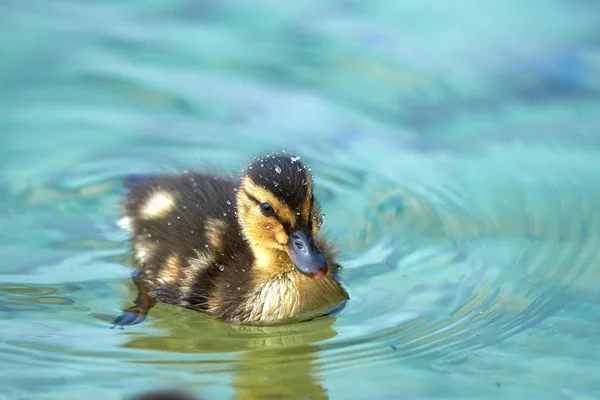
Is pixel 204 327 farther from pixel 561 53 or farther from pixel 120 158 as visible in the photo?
pixel 561 53

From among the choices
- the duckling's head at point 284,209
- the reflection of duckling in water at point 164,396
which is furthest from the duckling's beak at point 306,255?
the reflection of duckling in water at point 164,396

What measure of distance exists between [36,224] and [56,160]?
1.57 feet

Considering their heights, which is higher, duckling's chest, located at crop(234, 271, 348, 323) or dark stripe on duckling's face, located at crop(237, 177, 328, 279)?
dark stripe on duckling's face, located at crop(237, 177, 328, 279)

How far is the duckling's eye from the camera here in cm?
310

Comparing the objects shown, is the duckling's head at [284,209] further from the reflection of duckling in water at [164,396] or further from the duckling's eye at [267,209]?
the reflection of duckling in water at [164,396]

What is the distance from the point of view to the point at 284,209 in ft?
10.1

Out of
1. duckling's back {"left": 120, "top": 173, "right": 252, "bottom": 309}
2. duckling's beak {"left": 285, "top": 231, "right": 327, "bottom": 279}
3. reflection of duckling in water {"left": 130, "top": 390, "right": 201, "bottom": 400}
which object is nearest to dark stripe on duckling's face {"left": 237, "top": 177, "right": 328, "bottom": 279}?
duckling's beak {"left": 285, "top": 231, "right": 327, "bottom": 279}

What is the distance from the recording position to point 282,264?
3.26 meters

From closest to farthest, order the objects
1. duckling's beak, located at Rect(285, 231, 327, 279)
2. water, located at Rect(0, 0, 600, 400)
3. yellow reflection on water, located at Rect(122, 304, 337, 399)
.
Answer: yellow reflection on water, located at Rect(122, 304, 337, 399) < water, located at Rect(0, 0, 600, 400) < duckling's beak, located at Rect(285, 231, 327, 279)

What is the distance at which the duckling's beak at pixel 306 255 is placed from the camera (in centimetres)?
301

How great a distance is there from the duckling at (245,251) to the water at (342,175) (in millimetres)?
68

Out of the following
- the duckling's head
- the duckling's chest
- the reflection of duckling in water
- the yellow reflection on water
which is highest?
the duckling's head

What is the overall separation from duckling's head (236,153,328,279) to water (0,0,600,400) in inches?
8.4

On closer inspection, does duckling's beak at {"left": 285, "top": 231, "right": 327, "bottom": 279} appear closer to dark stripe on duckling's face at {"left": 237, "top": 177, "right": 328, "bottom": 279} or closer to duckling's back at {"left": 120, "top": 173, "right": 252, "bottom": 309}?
dark stripe on duckling's face at {"left": 237, "top": 177, "right": 328, "bottom": 279}
